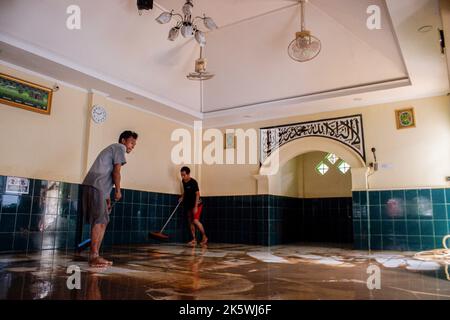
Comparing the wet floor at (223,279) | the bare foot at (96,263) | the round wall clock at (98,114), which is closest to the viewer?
the wet floor at (223,279)

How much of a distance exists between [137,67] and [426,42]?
173 inches

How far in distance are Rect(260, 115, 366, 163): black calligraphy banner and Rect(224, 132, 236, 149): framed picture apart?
0.68m

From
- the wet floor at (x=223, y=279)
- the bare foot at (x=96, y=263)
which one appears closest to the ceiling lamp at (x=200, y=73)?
the wet floor at (x=223, y=279)

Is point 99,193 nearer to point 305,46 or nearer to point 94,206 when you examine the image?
point 94,206

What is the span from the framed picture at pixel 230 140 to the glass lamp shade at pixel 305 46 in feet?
9.77

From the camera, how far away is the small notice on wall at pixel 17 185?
5.04 meters

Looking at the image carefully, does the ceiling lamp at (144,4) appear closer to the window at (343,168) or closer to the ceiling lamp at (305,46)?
the ceiling lamp at (305,46)

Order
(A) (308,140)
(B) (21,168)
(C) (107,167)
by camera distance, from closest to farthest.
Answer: (C) (107,167) → (B) (21,168) → (A) (308,140)

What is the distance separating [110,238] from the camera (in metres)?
6.45

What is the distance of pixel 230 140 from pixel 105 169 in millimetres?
4554

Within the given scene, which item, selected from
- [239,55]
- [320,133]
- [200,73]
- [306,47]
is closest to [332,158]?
[320,133]
